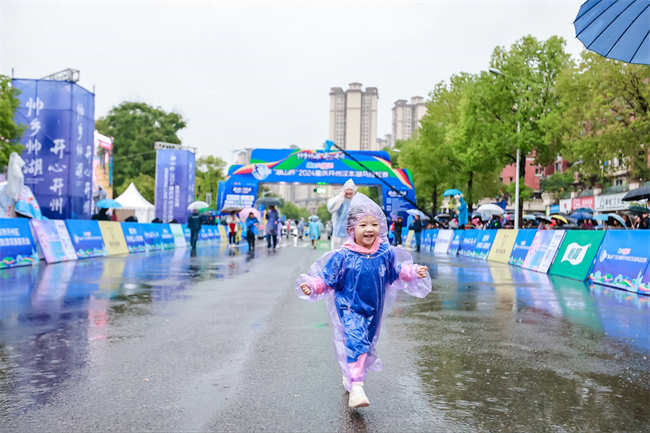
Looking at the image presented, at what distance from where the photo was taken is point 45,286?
10.2m

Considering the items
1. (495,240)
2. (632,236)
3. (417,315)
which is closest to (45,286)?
(417,315)

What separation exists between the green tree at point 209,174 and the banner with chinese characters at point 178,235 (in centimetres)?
4074

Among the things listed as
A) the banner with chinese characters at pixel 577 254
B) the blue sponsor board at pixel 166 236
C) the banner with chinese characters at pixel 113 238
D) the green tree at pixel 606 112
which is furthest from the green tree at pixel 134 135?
the banner with chinese characters at pixel 577 254

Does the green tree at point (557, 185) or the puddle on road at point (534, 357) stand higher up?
the green tree at point (557, 185)

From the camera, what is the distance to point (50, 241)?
51.4 ft

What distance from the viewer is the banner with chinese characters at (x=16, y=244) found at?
44.0 feet

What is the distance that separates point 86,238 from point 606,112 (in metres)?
18.7

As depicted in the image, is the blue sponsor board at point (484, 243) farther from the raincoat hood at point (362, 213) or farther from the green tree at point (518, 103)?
the raincoat hood at point (362, 213)

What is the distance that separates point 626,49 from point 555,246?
976 cm

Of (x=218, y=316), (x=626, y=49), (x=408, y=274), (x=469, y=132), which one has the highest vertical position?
(x=469, y=132)

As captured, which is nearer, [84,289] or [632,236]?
[84,289]

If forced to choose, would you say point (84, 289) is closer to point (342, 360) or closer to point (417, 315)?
point (417, 315)

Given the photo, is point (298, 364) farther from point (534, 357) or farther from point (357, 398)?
point (534, 357)

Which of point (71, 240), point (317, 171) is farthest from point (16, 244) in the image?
point (317, 171)
